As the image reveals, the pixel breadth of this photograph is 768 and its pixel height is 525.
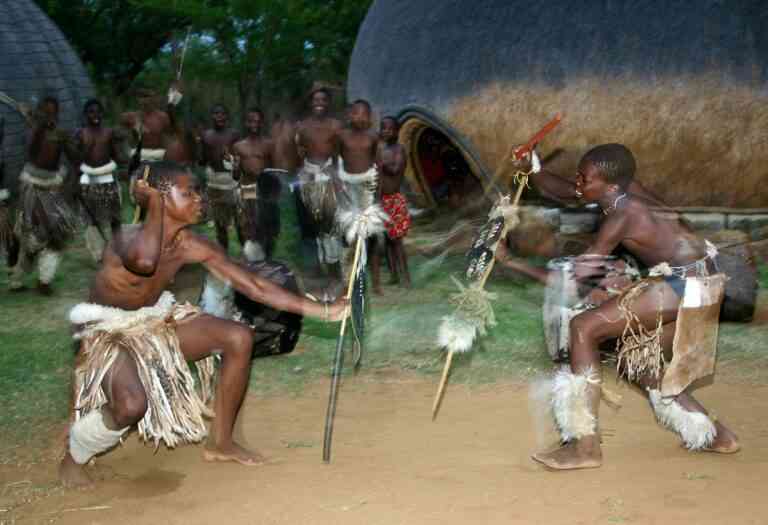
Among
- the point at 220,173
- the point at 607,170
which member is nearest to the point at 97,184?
the point at 220,173

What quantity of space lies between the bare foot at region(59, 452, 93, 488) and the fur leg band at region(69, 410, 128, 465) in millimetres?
95

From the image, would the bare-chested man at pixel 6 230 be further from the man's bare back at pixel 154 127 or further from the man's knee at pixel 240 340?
the man's knee at pixel 240 340

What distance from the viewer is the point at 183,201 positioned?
3926 mm

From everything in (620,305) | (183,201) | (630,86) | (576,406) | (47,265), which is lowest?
(47,265)

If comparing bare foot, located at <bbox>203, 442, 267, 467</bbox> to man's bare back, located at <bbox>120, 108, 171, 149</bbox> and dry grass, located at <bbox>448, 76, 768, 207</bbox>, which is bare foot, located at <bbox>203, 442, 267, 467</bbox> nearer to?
dry grass, located at <bbox>448, 76, 768, 207</bbox>

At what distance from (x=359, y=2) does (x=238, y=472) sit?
1467 cm

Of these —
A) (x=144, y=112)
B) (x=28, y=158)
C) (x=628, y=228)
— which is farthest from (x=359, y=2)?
(x=628, y=228)

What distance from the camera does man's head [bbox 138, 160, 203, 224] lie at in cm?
389

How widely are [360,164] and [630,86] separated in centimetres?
233

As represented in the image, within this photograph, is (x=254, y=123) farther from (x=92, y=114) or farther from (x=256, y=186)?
(x=92, y=114)

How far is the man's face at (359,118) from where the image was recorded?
816cm

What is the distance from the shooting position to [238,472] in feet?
13.4

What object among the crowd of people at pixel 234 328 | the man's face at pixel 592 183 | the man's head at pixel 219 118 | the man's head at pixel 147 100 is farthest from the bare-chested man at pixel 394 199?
the man's face at pixel 592 183

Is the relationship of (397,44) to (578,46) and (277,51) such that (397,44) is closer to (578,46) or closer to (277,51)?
(578,46)
